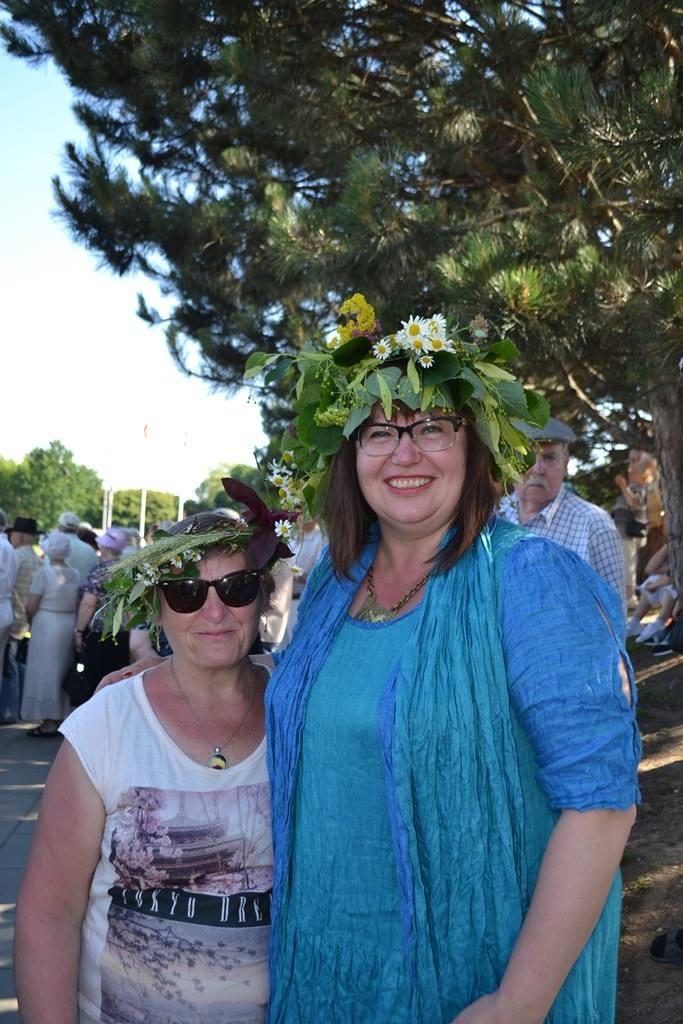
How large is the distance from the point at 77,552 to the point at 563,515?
5315 millimetres

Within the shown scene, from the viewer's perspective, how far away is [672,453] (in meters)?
7.79

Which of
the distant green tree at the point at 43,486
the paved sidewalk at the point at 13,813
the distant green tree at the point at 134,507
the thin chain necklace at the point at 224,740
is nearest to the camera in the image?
the thin chain necklace at the point at 224,740

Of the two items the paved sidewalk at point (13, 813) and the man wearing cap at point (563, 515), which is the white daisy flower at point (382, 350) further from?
the man wearing cap at point (563, 515)

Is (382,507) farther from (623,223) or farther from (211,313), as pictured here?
(211,313)

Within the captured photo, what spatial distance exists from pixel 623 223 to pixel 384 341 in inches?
192

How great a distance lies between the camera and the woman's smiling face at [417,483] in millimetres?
1956

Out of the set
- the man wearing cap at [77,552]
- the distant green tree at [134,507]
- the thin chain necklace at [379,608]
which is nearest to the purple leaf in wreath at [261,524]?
the thin chain necklace at [379,608]

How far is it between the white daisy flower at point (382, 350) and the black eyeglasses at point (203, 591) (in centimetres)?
51

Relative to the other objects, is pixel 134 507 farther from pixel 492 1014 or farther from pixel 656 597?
pixel 492 1014

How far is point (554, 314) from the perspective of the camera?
5875mm

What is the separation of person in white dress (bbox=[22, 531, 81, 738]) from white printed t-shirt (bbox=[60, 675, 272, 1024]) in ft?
23.4

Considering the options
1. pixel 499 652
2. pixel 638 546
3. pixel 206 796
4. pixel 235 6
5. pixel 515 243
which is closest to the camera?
pixel 499 652

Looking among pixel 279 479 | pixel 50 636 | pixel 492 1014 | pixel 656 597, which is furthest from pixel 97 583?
pixel 656 597

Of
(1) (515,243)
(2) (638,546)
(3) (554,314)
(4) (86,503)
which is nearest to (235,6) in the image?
(1) (515,243)
